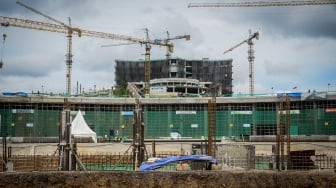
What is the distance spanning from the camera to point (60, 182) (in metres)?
12.0

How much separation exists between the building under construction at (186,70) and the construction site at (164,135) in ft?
95.1

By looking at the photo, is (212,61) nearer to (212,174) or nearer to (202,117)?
(202,117)

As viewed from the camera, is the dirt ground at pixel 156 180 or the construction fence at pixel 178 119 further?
the construction fence at pixel 178 119

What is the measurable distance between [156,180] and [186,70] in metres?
142

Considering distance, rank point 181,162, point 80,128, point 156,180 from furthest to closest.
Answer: point 80,128, point 181,162, point 156,180

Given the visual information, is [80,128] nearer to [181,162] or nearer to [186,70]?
[181,162]

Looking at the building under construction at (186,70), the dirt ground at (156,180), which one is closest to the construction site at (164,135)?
the dirt ground at (156,180)

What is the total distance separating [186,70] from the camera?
153250mm

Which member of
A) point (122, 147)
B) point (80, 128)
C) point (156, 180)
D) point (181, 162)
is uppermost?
point (156, 180)

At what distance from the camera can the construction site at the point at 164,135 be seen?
40.2 ft

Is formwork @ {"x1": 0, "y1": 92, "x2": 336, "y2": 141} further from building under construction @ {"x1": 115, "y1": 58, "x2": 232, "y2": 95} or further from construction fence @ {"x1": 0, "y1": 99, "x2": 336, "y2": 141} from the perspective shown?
building under construction @ {"x1": 115, "y1": 58, "x2": 232, "y2": 95}

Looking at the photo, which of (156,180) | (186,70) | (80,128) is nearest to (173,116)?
(80,128)

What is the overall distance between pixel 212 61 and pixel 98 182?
145198 millimetres

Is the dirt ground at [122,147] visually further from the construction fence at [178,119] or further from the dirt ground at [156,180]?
the dirt ground at [156,180]
